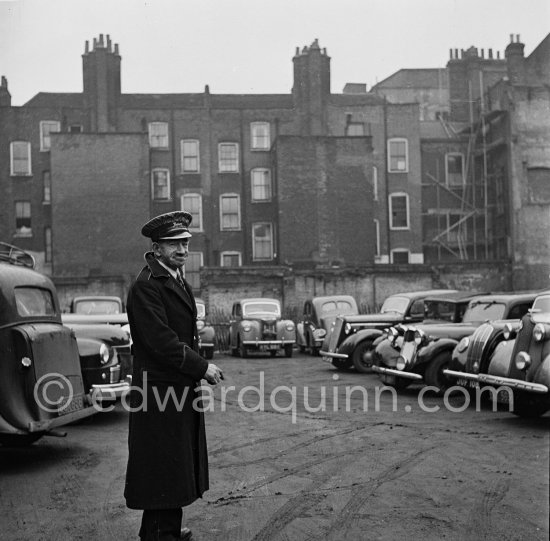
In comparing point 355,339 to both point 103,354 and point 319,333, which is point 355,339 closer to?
point 319,333

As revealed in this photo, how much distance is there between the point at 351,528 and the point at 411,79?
182ft

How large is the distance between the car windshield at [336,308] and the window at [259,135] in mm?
24087

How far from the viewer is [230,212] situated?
47.9m

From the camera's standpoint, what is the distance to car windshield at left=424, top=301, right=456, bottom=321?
1730 centimetres

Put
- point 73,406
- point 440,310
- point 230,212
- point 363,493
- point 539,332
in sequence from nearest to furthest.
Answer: point 363,493 < point 73,406 < point 539,332 < point 440,310 < point 230,212

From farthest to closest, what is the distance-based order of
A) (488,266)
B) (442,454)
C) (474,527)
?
(488,266) < (442,454) < (474,527)

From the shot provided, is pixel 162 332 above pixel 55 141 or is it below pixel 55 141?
below

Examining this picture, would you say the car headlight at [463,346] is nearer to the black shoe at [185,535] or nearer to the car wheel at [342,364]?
the car wheel at [342,364]

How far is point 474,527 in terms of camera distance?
534 centimetres

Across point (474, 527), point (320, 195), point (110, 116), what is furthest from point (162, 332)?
point (110, 116)

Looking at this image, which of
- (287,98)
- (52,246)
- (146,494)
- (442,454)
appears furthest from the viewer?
(287,98)

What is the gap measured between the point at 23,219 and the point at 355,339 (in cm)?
3391

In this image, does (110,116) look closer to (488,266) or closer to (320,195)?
(320,195)

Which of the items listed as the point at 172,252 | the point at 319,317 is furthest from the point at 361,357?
the point at 172,252
